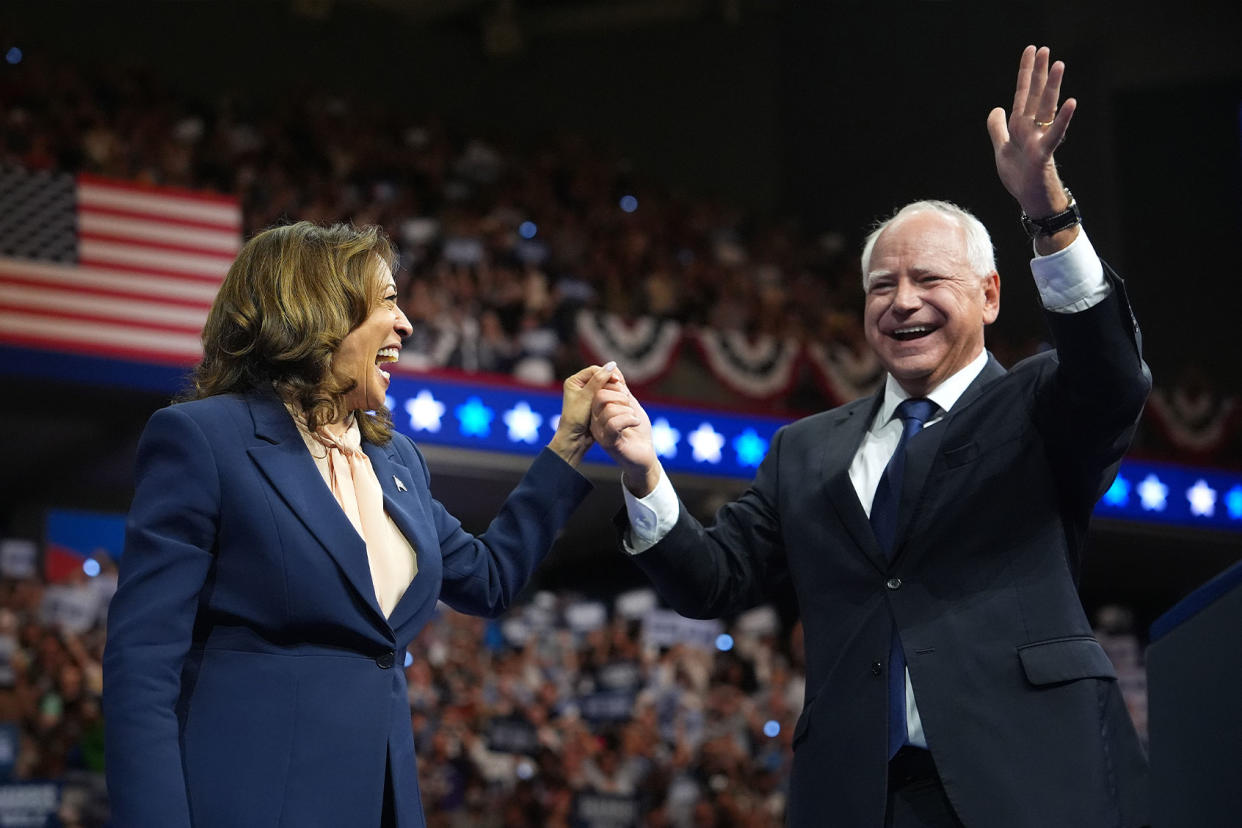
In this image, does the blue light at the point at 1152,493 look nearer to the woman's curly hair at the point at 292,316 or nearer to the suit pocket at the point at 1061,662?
the suit pocket at the point at 1061,662

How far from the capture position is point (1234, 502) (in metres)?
11.3

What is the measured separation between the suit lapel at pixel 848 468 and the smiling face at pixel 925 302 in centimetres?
12

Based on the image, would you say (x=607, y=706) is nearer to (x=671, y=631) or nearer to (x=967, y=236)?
(x=671, y=631)

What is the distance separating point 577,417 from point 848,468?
0.44 m

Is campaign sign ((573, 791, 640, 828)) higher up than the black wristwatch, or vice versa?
the black wristwatch

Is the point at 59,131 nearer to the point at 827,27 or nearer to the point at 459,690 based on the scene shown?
the point at 459,690

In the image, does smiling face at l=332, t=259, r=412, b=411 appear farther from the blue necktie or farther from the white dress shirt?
the blue necktie

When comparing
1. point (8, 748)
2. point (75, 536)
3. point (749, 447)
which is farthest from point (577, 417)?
point (75, 536)

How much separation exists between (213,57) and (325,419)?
12.8m

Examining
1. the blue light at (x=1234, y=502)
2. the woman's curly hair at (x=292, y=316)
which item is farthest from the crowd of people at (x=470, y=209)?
the woman's curly hair at (x=292, y=316)

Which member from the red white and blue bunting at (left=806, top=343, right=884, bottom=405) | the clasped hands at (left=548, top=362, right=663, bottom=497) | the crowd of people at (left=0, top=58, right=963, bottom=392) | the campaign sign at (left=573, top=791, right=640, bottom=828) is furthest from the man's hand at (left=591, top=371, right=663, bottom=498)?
the red white and blue bunting at (left=806, top=343, right=884, bottom=405)

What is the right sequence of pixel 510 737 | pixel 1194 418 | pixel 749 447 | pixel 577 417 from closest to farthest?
pixel 577 417
pixel 510 737
pixel 749 447
pixel 1194 418

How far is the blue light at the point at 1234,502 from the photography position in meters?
11.2

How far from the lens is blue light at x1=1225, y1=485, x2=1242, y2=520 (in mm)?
11250
